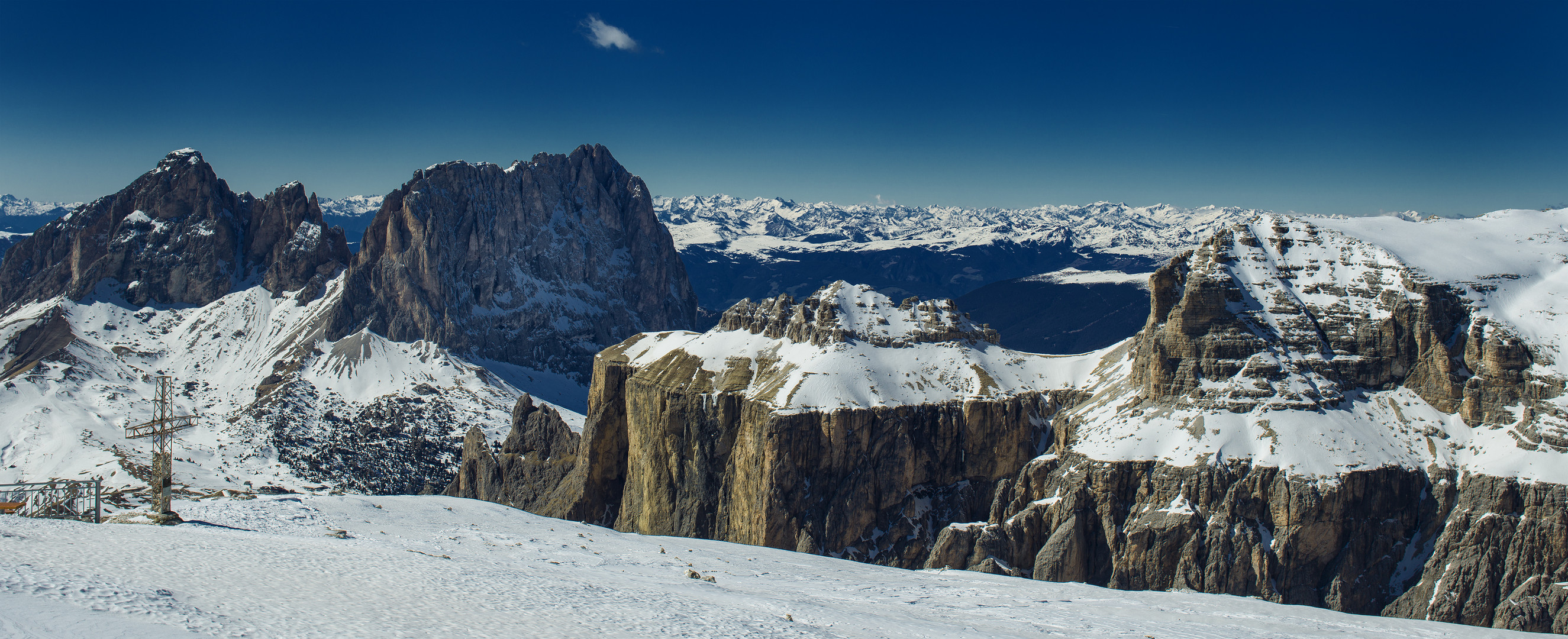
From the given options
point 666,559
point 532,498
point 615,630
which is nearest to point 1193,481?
point 666,559

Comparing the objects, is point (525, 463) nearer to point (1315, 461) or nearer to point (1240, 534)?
point (1240, 534)

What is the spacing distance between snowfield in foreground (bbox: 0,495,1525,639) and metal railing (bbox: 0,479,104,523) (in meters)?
5.59

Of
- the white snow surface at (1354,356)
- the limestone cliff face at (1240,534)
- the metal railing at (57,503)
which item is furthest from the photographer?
the white snow surface at (1354,356)

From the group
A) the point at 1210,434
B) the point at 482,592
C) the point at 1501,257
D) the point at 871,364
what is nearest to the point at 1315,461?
the point at 1210,434

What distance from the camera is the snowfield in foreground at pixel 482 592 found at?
30.2m

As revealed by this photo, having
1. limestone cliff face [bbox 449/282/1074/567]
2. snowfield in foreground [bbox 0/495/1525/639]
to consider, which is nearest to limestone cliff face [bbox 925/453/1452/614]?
limestone cliff face [bbox 449/282/1074/567]

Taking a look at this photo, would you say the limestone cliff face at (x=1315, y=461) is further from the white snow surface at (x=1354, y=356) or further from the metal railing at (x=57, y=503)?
the metal railing at (x=57, y=503)

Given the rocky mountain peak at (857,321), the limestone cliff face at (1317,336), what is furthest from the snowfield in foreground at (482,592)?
the rocky mountain peak at (857,321)

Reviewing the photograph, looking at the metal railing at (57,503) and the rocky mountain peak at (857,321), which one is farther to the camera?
the rocky mountain peak at (857,321)

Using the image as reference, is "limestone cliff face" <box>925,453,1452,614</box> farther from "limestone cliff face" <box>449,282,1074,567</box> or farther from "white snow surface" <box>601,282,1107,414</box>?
"white snow surface" <box>601,282,1107,414</box>

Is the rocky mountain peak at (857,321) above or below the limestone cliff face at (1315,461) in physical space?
above

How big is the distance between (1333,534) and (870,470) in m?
52.4

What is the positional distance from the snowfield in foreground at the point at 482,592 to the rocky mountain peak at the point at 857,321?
6130 centimetres

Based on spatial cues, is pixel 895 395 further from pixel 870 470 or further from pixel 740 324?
pixel 740 324
